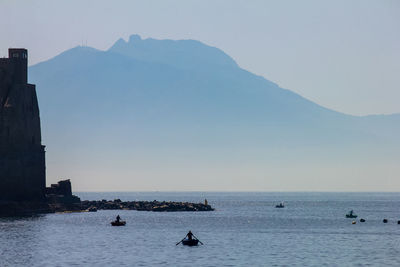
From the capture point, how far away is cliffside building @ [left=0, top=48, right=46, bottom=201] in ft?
583

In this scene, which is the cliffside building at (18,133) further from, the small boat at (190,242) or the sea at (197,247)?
the small boat at (190,242)

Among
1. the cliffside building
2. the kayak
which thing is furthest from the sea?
the cliffside building

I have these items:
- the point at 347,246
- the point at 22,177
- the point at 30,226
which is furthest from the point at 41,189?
the point at 347,246

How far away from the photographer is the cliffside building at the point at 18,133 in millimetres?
177625

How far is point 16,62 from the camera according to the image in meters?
181

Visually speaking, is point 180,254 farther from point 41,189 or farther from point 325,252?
point 41,189

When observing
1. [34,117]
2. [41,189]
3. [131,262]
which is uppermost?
[34,117]

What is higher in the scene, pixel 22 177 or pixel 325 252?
pixel 22 177

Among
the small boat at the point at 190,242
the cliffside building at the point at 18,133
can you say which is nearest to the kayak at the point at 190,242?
the small boat at the point at 190,242

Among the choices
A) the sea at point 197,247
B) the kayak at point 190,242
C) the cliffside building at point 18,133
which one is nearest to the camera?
the sea at point 197,247

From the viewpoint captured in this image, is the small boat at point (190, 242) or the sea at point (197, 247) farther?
the small boat at point (190, 242)

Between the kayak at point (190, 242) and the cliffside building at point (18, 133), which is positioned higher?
the cliffside building at point (18, 133)

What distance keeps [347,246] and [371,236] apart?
21015 millimetres

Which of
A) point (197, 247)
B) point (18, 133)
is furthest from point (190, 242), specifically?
point (18, 133)
